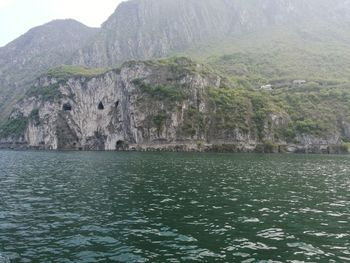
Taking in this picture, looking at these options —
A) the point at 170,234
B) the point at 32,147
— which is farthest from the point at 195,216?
the point at 32,147

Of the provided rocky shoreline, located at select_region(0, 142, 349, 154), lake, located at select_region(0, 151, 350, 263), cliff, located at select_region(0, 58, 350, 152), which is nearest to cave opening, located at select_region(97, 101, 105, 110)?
cliff, located at select_region(0, 58, 350, 152)

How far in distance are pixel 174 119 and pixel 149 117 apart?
11.2m

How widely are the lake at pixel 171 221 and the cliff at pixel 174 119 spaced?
374 ft

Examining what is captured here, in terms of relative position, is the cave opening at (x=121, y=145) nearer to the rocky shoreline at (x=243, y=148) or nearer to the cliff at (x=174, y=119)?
the cliff at (x=174, y=119)

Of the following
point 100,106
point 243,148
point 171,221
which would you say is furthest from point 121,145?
point 171,221

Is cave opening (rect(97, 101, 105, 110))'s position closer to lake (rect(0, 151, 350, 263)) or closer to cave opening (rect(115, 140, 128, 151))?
cave opening (rect(115, 140, 128, 151))

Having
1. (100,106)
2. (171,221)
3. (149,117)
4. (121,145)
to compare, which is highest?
(100,106)

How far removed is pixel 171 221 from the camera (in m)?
29.1

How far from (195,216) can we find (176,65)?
16252 centimetres

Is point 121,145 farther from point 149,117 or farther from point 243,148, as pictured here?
point 243,148

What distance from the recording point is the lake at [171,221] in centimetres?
2172

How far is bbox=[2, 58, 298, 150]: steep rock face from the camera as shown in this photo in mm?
164375

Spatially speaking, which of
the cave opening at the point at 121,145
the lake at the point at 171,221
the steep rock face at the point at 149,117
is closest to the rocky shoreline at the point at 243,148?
the steep rock face at the point at 149,117

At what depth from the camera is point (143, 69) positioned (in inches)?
7362
